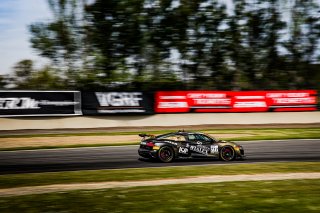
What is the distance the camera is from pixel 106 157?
1598cm

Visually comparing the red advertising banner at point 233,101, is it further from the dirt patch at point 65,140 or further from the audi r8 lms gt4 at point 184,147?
the audi r8 lms gt4 at point 184,147

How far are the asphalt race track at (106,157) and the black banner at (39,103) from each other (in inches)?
303

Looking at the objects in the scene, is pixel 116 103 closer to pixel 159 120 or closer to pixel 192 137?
pixel 159 120

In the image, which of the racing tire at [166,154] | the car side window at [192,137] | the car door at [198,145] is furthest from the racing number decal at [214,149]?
the racing tire at [166,154]

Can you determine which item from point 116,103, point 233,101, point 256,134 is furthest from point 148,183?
point 233,101

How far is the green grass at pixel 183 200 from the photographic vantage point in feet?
25.0

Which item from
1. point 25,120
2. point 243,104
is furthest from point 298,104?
point 25,120

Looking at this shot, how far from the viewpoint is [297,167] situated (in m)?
13.6

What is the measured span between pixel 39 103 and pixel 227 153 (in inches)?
574

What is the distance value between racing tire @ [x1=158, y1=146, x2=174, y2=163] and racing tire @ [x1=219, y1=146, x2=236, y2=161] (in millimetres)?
1926

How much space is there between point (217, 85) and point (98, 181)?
24.5m

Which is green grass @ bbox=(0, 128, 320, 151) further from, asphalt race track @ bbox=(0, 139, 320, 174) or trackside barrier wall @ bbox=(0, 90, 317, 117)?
trackside barrier wall @ bbox=(0, 90, 317, 117)

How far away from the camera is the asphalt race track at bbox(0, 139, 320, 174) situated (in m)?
13.8

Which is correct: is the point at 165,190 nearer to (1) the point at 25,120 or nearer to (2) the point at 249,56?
(1) the point at 25,120
